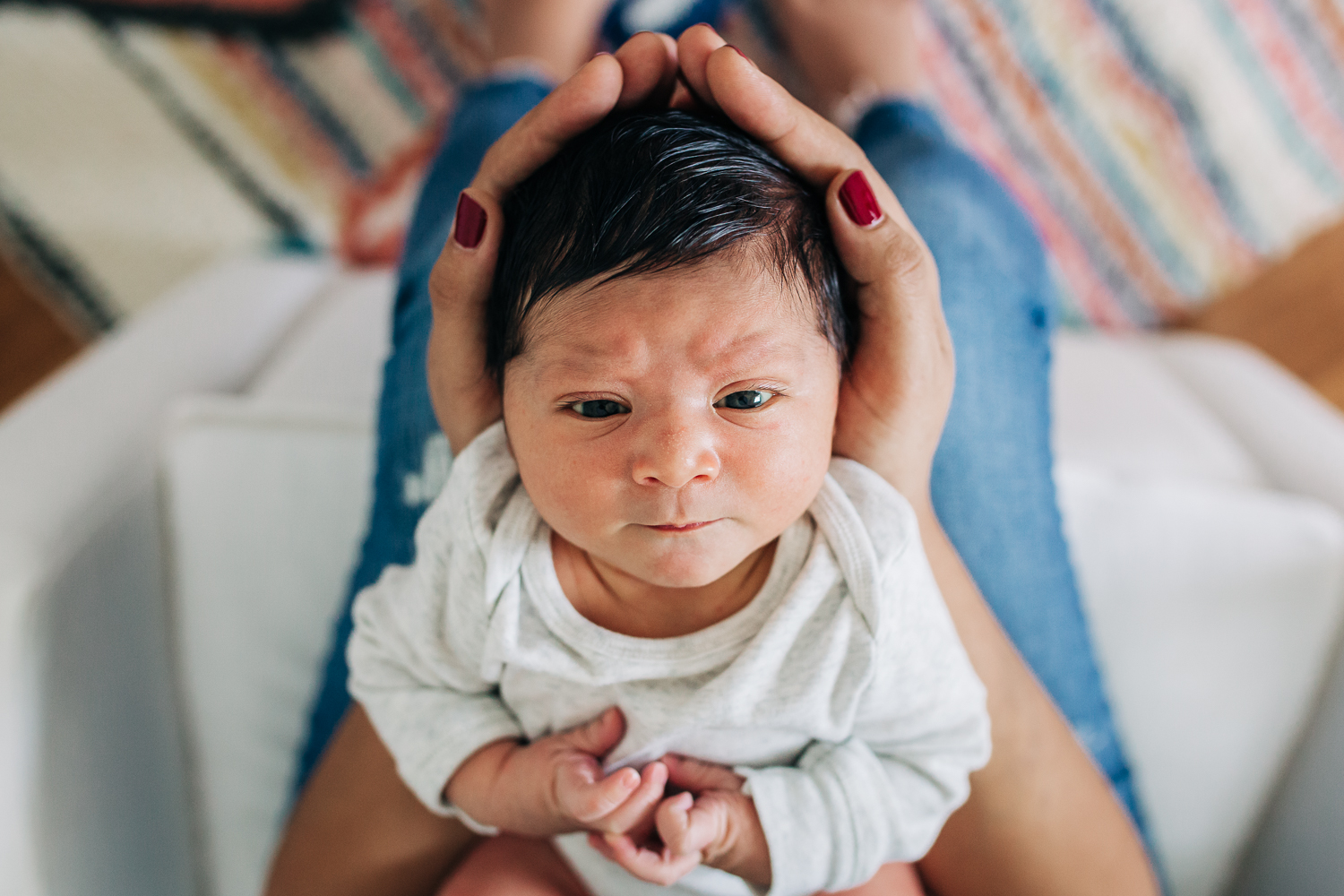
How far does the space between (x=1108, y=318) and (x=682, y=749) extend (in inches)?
33.9

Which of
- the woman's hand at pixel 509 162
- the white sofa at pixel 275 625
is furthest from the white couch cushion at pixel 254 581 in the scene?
the woman's hand at pixel 509 162

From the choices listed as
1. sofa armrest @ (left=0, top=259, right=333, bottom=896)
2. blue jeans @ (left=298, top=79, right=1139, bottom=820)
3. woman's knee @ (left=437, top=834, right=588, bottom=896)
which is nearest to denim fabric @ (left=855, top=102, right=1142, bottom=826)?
blue jeans @ (left=298, top=79, right=1139, bottom=820)

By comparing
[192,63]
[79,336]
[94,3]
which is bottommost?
[79,336]

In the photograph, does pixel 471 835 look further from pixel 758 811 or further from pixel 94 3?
pixel 94 3

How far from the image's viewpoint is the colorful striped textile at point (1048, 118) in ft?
3.23

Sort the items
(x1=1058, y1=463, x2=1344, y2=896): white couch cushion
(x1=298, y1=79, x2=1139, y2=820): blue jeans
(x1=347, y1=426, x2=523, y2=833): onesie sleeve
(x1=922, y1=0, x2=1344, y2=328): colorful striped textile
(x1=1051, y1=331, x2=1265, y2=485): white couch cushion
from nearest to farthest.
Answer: (x1=347, y1=426, x2=523, y2=833): onesie sleeve < (x1=298, y1=79, x2=1139, y2=820): blue jeans < (x1=1058, y1=463, x2=1344, y2=896): white couch cushion < (x1=1051, y1=331, x2=1265, y2=485): white couch cushion < (x1=922, y1=0, x2=1344, y2=328): colorful striped textile

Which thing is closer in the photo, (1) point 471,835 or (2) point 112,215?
(1) point 471,835

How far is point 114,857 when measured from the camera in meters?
0.67

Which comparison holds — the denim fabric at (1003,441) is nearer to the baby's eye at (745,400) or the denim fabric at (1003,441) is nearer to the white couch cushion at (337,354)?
the baby's eye at (745,400)

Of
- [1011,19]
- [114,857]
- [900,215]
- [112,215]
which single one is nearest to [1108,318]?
[1011,19]

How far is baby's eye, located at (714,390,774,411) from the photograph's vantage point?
0.38m

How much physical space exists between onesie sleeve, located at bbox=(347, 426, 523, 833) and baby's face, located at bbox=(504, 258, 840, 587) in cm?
8

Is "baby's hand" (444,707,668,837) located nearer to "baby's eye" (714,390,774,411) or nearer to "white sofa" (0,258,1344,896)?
"baby's eye" (714,390,774,411)

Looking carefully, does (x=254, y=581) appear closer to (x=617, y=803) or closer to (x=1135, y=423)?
(x=617, y=803)
